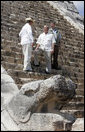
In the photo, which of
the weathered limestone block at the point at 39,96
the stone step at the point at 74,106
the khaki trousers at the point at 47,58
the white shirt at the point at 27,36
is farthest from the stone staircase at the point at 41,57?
the weathered limestone block at the point at 39,96

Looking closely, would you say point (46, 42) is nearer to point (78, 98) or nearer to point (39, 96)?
point (78, 98)

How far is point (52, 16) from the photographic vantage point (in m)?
15.2


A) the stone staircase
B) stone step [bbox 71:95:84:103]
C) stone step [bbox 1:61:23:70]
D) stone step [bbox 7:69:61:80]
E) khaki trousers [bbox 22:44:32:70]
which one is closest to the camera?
stone step [bbox 7:69:61:80]

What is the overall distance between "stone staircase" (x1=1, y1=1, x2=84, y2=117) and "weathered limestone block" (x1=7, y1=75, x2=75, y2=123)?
223 centimetres

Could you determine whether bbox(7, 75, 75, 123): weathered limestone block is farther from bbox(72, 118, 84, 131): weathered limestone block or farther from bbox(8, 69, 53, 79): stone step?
bbox(8, 69, 53, 79): stone step

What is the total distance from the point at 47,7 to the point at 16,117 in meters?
12.4

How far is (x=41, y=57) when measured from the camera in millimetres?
9234

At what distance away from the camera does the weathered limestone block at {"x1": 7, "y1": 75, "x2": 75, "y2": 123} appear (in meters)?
4.36

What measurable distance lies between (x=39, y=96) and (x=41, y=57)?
15.9 ft

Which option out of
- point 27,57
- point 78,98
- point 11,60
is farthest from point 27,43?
point 78,98

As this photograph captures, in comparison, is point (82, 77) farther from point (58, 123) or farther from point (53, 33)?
point (58, 123)

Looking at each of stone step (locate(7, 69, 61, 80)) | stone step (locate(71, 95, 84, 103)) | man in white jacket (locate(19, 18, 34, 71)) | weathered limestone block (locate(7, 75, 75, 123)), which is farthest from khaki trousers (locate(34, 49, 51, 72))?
weathered limestone block (locate(7, 75, 75, 123))

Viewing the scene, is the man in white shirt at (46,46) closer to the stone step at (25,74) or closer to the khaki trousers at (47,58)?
the khaki trousers at (47,58)

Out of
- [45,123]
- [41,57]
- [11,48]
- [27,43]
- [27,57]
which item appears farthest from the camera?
[41,57]
